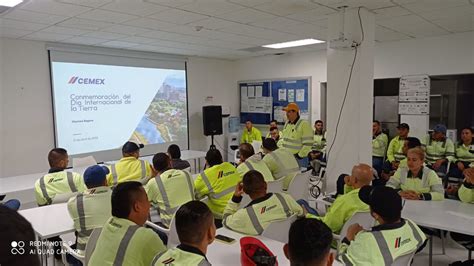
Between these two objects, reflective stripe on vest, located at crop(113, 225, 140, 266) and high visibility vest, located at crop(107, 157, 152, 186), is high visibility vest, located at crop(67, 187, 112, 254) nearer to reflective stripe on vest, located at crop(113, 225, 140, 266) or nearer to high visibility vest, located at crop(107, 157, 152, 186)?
reflective stripe on vest, located at crop(113, 225, 140, 266)

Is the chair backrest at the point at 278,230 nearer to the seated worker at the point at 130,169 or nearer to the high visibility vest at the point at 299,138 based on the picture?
the seated worker at the point at 130,169

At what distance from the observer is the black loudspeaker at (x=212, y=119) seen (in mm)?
8594

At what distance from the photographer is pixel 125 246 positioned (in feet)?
6.15

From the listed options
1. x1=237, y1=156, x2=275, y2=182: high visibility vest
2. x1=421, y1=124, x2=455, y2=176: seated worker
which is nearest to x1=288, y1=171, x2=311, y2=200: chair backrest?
x1=237, y1=156, x2=275, y2=182: high visibility vest

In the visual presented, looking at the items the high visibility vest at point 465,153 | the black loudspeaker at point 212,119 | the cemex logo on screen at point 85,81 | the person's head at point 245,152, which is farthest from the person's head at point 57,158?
the high visibility vest at point 465,153

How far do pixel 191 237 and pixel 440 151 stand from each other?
5.58m

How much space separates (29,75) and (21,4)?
249 centimetres

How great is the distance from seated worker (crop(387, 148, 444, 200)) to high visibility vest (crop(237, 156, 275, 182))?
1.40 meters

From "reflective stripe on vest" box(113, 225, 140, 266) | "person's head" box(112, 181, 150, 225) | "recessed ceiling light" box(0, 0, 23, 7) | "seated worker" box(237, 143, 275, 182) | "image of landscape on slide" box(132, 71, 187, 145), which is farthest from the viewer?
"image of landscape on slide" box(132, 71, 187, 145)

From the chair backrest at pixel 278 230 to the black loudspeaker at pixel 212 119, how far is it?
6192 mm

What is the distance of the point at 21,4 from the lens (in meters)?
3.84

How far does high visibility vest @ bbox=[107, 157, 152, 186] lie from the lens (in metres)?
4.18

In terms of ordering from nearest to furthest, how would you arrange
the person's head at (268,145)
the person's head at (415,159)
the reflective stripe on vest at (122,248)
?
the reflective stripe on vest at (122,248) → the person's head at (415,159) → the person's head at (268,145)

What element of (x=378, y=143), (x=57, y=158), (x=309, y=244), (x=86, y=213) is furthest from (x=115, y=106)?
(x=309, y=244)
